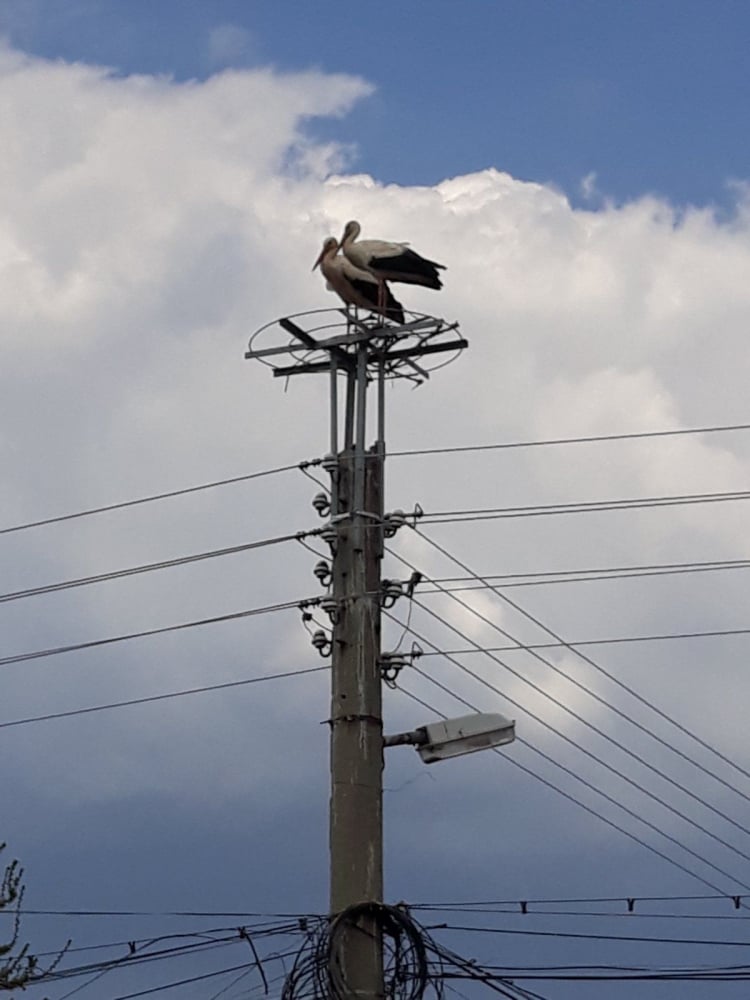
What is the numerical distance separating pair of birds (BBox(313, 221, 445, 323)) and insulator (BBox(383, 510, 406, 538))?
1.87 m

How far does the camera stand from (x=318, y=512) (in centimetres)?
1630

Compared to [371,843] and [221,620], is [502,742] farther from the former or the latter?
[221,620]

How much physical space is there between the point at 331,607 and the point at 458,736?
1.54 metres

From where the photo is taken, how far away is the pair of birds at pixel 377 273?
16.9 metres

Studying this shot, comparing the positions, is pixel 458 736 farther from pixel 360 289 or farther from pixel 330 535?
pixel 360 289

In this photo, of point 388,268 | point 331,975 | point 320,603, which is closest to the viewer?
point 331,975

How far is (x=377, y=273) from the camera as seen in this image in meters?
16.9

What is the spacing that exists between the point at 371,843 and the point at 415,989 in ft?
4.42

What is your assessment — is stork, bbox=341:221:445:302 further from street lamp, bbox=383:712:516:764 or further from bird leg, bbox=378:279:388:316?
street lamp, bbox=383:712:516:764

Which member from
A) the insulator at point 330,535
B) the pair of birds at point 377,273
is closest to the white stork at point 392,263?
the pair of birds at point 377,273

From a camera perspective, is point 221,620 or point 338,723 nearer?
point 338,723

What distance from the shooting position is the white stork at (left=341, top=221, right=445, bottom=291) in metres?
16.9

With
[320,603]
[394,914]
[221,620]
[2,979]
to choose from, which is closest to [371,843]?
[394,914]

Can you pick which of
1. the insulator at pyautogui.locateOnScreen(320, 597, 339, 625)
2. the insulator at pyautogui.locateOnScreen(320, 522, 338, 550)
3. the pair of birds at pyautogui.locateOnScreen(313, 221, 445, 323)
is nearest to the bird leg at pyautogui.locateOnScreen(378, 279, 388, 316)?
the pair of birds at pyautogui.locateOnScreen(313, 221, 445, 323)
